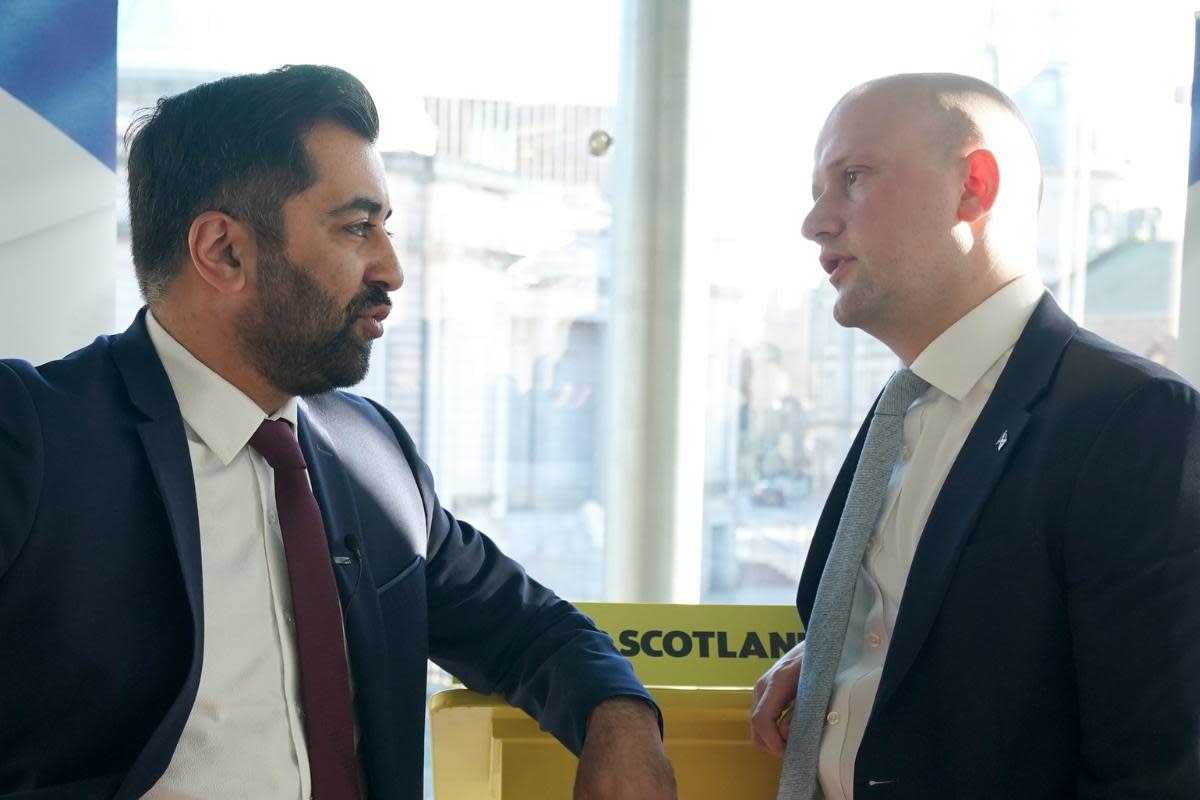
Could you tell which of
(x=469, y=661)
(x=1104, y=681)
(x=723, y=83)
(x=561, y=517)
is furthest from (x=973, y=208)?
(x=561, y=517)

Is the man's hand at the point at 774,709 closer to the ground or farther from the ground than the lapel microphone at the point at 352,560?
closer to the ground

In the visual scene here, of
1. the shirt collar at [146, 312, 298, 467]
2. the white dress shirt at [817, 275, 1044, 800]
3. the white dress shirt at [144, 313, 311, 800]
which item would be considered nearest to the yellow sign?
the white dress shirt at [817, 275, 1044, 800]

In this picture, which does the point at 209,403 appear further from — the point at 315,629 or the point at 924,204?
the point at 924,204

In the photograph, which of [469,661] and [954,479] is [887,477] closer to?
[954,479]

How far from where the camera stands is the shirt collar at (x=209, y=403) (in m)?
1.78

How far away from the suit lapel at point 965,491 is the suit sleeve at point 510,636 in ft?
1.36

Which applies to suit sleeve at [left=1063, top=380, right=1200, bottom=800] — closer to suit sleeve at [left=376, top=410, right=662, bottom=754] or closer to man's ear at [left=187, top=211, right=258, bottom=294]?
suit sleeve at [left=376, top=410, right=662, bottom=754]

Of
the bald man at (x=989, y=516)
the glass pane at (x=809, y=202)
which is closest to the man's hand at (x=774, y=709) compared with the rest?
the bald man at (x=989, y=516)

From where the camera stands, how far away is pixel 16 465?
60.7 inches

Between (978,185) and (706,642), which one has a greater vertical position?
(978,185)

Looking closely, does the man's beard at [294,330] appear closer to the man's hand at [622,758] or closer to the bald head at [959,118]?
the man's hand at [622,758]

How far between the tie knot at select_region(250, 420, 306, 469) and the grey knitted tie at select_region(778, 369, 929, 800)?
865 millimetres

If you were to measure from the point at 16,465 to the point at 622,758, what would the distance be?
3.07 ft

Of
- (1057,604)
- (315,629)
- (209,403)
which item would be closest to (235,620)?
(315,629)
